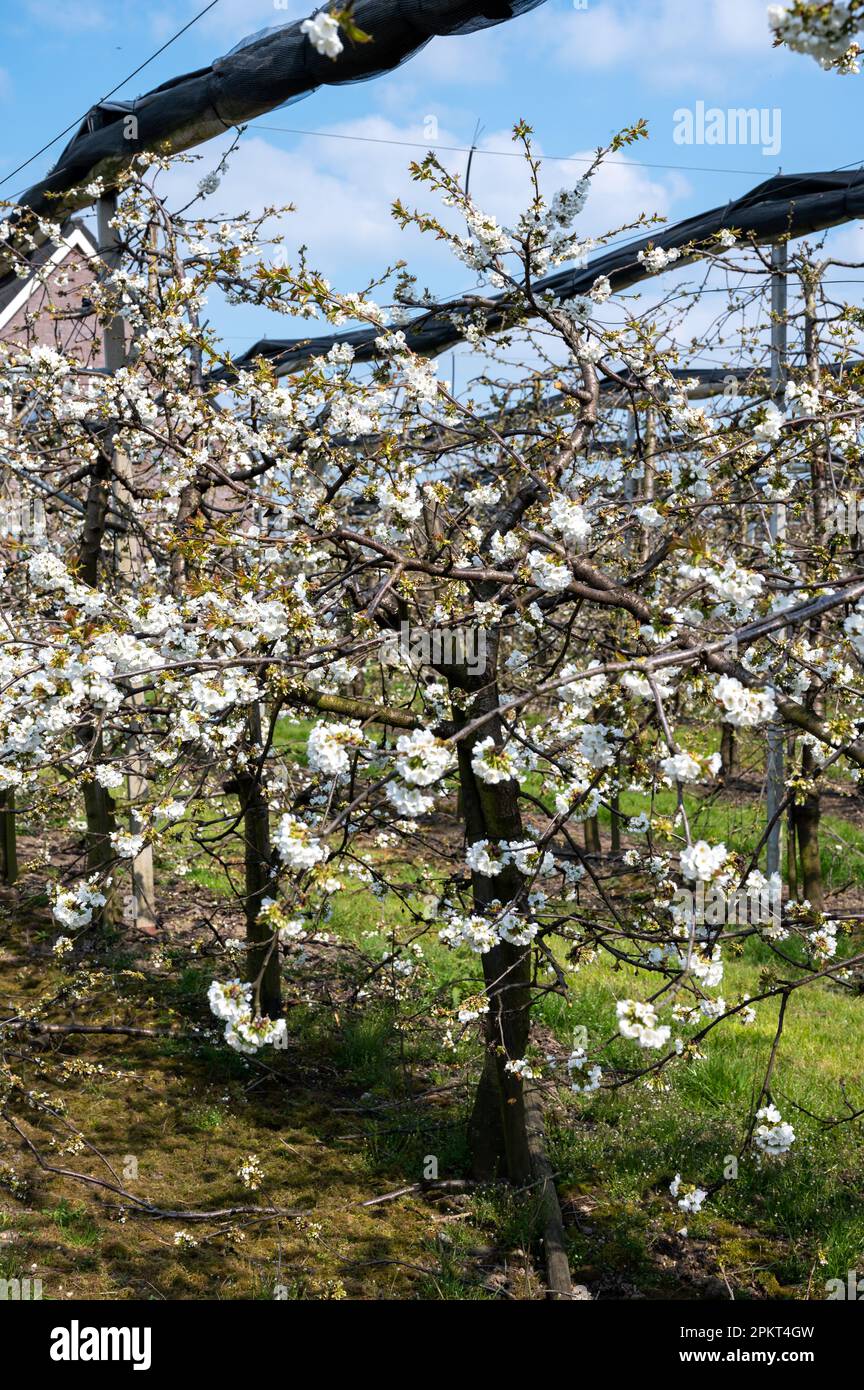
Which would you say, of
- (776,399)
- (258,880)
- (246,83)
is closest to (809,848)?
(776,399)

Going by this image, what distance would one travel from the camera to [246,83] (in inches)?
206

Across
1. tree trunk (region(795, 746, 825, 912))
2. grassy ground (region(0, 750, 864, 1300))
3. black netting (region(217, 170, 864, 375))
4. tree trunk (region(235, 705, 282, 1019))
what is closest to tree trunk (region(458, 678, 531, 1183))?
grassy ground (region(0, 750, 864, 1300))

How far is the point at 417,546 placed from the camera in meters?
4.74

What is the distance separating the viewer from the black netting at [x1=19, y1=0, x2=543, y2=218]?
395cm

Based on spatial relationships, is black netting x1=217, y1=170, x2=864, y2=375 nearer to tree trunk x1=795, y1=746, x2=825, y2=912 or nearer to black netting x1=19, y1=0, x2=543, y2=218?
black netting x1=19, y1=0, x2=543, y2=218

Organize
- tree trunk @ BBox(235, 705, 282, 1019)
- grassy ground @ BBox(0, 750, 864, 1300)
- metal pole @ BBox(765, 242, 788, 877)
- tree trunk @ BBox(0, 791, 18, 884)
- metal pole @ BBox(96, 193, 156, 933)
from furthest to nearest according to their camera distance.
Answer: tree trunk @ BBox(0, 791, 18, 884), metal pole @ BBox(96, 193, 156, 933), metal pole @ BBox(765, 242, 788, 877), tree trunk @ BBox(235, 705, 282, 1019), grassy ground @ BBox(0, 750, 864, 1300)

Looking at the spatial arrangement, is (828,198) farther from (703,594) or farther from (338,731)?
(338,731)

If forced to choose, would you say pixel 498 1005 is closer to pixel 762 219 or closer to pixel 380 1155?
pixel 380 1155

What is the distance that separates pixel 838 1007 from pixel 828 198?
4.27m

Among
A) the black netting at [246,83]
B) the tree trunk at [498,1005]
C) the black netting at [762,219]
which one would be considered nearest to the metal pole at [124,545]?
the black netting at [246,83]

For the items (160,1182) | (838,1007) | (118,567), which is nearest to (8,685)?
(160,1182)

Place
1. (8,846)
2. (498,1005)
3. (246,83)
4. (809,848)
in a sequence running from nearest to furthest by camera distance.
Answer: (498,1005) < (246,83) < (8,846) < (809,848)
